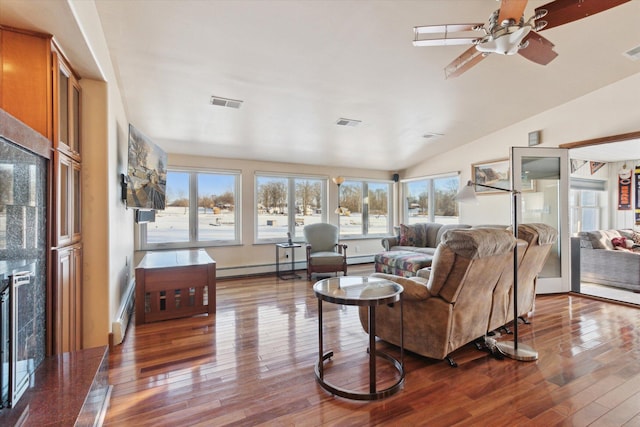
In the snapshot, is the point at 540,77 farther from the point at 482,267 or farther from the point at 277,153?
A: the point at 277,153

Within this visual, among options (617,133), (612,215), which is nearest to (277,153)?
(617,133)

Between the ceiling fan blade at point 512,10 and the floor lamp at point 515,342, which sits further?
the floor lamp at point 515,342

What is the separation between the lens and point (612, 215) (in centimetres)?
663

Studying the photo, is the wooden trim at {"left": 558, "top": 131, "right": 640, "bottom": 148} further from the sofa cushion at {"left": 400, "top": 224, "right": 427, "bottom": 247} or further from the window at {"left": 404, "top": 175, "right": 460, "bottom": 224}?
the sofa cushion at {"left": 400, "top": 224, "right": 427, "bottom": 247}

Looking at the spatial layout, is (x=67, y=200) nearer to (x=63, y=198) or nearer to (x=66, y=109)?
(x=63, y=198)

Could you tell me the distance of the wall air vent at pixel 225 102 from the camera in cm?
356

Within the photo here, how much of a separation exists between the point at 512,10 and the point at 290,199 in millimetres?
4953

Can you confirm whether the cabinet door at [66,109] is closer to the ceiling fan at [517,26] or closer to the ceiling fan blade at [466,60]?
the ceiling fan at [517,26]

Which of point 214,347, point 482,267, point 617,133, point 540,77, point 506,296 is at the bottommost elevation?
point 214,347

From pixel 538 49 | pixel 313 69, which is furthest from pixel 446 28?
pixel 313 69

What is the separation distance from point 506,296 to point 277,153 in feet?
13.7

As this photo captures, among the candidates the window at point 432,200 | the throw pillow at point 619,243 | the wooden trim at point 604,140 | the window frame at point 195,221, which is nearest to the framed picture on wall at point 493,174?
the window at point 432,200

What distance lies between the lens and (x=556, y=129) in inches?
174

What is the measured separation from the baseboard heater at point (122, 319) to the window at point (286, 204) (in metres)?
2.48
